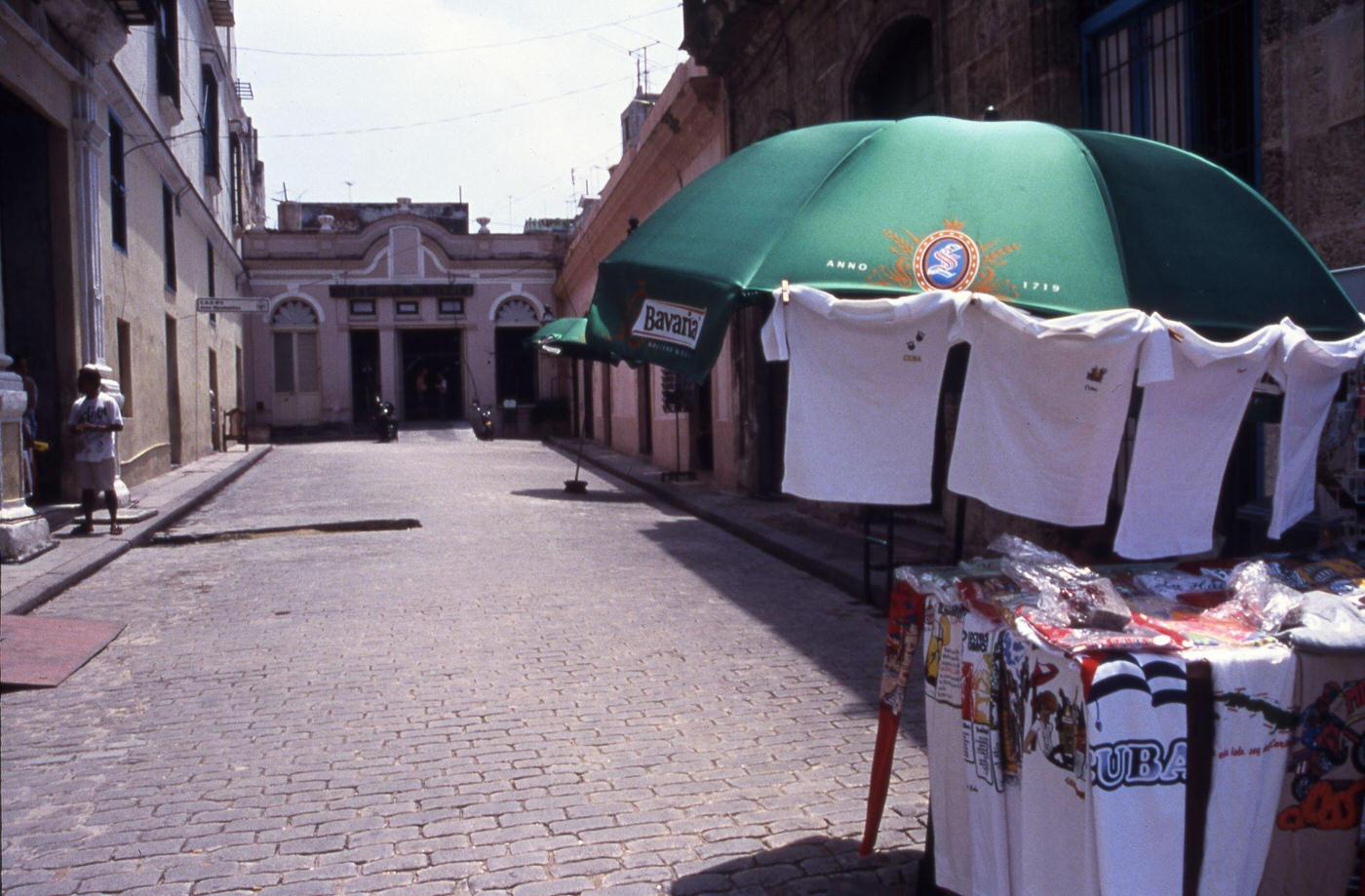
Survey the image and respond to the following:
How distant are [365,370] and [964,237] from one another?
39822 mm

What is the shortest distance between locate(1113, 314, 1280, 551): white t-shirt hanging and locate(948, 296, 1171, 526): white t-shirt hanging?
0.19m

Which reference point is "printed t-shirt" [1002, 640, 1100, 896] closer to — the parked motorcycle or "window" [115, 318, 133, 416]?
"window" [115, 318, 133, 416]

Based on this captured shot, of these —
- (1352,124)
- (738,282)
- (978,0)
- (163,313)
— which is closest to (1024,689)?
(738,282)

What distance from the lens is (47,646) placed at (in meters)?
7.02

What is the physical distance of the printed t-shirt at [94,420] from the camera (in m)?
11.4

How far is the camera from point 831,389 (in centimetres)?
352

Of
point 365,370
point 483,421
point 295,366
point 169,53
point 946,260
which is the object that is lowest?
point 483,421

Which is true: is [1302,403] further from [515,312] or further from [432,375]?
[432,375]

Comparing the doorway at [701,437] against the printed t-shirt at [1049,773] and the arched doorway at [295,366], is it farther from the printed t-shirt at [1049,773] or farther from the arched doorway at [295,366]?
the arched doorway at [295,366]

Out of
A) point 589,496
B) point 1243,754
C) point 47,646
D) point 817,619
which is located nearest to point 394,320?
point 589,496

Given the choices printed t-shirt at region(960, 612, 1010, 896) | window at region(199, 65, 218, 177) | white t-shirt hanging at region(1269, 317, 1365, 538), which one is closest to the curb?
white t-shirt hanging at region(1269, 317, 1365, 538)

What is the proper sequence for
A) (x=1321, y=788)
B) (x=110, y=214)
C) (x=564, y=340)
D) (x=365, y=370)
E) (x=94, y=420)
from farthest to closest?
1. (x=365, y=370)
2. (x=564, y=340)
3. (x=110, y=214)
4. (x=94, y=420)
5. (x=1321, y=788)

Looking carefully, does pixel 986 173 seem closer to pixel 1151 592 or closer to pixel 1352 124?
pixel 1151 592

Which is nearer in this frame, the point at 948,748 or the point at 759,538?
the point at 948,748
